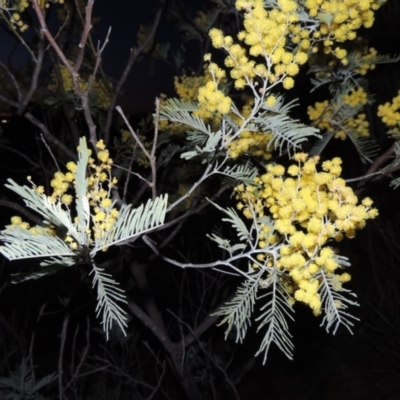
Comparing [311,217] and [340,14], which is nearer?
[311,217]

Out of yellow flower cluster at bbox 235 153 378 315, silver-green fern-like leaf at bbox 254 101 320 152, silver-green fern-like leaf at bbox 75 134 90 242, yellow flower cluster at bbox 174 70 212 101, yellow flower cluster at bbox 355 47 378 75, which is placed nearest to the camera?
silver-green fern-like leaf at bbox 75 134 90 242

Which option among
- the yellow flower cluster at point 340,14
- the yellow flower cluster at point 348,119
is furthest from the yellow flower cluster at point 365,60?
the yellow flower cluster at point 340,14

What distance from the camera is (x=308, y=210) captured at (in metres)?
0.74

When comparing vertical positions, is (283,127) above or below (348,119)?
below

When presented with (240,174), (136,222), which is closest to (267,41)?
(240,174)

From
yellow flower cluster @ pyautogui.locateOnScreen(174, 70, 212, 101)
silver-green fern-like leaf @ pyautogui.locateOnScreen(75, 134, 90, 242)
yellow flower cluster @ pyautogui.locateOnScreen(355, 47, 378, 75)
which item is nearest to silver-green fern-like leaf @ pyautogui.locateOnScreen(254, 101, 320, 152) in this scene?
silver-green fern-like leaf @ pyautogui.locateOnScreen(75, 134, 90, 242)

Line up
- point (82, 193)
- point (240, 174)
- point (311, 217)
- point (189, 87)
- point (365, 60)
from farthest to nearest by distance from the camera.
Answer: point (189, 87) < point (365, 60) < point (240, 174) < point (311, 217) < point (82, 193)

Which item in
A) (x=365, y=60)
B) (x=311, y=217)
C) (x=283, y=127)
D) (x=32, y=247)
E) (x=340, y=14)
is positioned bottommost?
(x=32, y=247)

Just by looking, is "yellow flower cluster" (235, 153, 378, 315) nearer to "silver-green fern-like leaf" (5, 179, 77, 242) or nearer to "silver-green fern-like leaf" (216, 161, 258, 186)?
"silver-green fern-like leaf" (216, 161, 258, 186)

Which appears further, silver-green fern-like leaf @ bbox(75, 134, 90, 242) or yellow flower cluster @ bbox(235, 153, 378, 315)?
yellow flower cluster @ bbox(235, 153, 378, 315)

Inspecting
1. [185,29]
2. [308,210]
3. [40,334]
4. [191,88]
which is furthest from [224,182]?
[40,334]

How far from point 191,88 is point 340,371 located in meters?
2.24

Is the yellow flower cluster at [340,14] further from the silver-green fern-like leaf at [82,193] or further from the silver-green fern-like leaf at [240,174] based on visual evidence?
the silver-green fern-like leaf at [82,193]

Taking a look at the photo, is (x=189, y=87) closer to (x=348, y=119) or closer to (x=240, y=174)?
(x=348, y=119)
